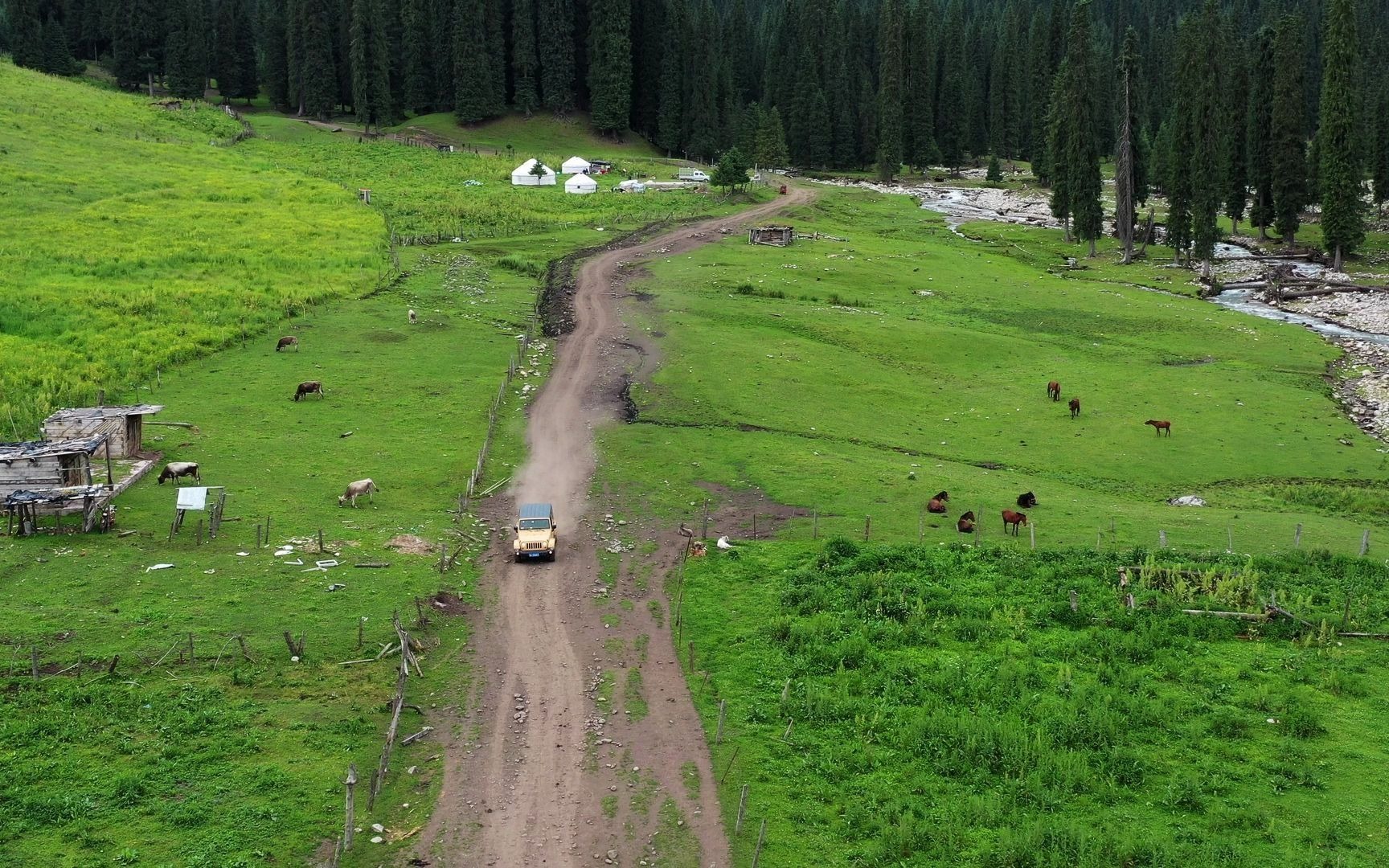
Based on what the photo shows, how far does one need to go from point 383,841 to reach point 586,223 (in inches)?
3243

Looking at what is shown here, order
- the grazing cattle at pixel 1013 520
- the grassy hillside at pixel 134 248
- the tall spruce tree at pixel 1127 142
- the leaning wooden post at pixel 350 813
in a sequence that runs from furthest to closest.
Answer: the tall spruce tree at pixel 1127 142 < the grassy hillside at pixel 134 248 < the grazing cattle at pixel 1013 520 < the leaning wooden post at pixel 350 813

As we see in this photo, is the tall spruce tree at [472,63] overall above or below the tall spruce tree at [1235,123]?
above

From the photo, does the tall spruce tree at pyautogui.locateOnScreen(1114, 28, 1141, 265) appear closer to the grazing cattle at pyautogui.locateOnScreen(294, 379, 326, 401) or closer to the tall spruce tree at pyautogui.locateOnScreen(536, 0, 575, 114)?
the tall spruce tree at pyautogui.locateOnScreen(536, 0, 575, 114)

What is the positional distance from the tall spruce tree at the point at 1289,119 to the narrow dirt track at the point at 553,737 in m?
86.2

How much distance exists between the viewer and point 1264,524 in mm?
41875

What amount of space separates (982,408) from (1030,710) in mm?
32927

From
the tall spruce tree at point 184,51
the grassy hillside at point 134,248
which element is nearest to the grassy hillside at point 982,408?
the grassy hillside at point 134,248

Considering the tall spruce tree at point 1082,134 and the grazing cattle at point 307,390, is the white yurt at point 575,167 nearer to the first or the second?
the tall spruce tree at point 1082,134

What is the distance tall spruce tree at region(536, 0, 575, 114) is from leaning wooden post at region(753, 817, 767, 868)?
139671mm

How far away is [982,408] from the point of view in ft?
194

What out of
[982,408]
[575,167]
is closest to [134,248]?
[982,408]

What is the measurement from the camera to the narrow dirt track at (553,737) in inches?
914

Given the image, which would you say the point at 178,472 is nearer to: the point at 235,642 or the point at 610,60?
the point at 235,642

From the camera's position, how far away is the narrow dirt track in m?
23.2
